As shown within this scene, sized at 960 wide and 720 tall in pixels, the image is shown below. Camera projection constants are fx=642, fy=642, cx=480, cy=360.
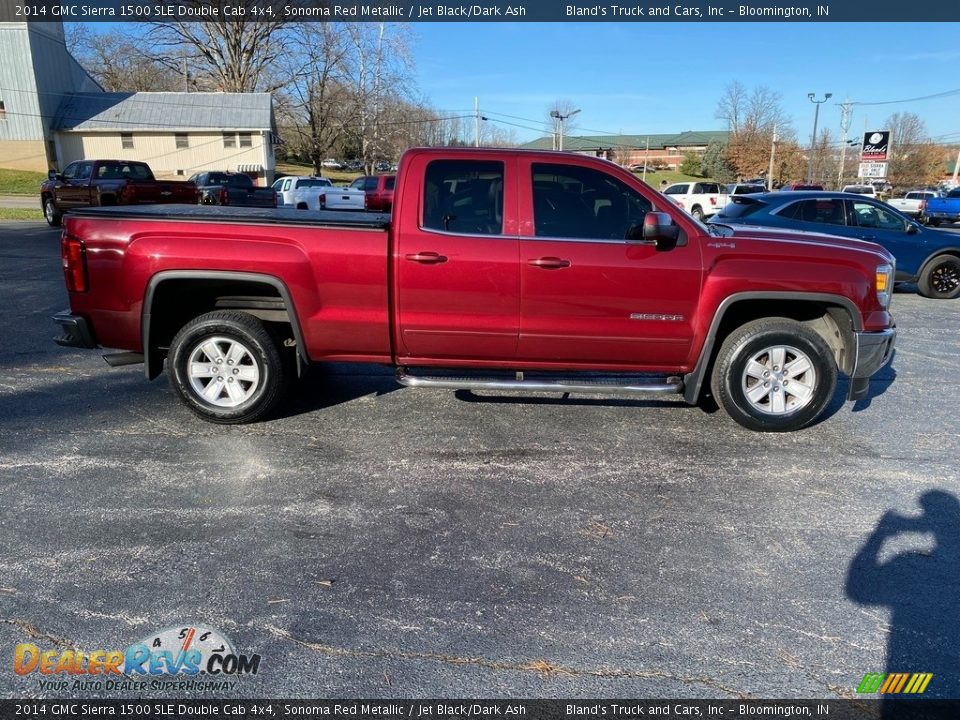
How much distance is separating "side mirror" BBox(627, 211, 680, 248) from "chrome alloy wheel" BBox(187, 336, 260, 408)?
2847 millimetres

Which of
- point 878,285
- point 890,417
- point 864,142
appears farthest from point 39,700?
point 864,142

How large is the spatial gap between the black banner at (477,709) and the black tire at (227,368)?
252 centimetres

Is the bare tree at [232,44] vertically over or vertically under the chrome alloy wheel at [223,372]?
over

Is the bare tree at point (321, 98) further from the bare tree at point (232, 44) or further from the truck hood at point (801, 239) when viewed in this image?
the truck hood at point (801, 239)

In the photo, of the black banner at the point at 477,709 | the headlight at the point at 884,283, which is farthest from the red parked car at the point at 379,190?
the black banner at the point at 477,709

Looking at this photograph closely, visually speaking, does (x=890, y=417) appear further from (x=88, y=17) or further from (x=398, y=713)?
(x=88, y=17)

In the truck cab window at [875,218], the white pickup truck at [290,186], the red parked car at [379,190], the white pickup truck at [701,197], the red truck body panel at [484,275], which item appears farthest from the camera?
the white pickup truck at [701,197]

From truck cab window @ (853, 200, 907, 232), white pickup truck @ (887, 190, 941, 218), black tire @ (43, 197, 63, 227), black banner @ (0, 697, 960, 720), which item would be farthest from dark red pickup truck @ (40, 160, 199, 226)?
white pickup truck @ (887, 190, 941, 218)

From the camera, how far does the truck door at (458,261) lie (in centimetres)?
431

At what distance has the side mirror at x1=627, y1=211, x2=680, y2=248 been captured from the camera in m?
4.15

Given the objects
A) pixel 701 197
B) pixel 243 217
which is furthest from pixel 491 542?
pixel 701 197

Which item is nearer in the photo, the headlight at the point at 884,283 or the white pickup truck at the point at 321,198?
the headlight at the point at 884,283

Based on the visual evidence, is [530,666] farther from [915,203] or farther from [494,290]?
[915,203]

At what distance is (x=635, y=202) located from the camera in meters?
4.48
